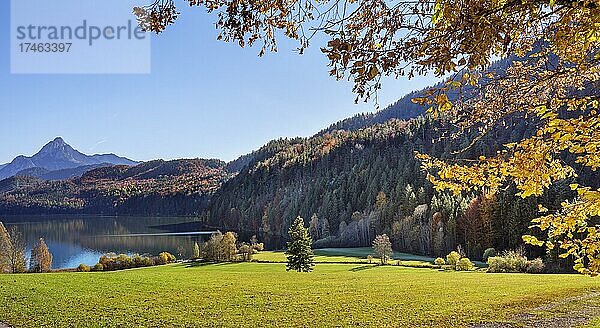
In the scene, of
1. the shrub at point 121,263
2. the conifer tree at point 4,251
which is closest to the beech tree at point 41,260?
the conifer tree at point 4,251

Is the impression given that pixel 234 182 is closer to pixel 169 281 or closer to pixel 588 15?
pixel 169 281

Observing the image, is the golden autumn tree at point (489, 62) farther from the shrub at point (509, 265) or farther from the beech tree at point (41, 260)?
the beech tree at point (41, 260)

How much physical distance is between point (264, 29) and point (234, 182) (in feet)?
483

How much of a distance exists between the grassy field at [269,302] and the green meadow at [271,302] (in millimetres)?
29

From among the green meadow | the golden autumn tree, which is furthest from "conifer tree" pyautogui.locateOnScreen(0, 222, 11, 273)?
the golden autumn tree

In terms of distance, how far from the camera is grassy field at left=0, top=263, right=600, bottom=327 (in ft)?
46.0

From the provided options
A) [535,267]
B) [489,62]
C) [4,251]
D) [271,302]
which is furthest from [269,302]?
[4,251]

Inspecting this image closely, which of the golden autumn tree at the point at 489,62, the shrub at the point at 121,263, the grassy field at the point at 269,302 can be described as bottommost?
the shrub at the point at 121,263

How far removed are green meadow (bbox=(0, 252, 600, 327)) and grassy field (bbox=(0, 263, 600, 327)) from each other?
3 centimetres

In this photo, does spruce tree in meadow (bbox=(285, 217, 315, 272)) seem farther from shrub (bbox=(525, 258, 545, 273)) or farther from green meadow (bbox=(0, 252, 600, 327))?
shrub (bbox=(525, 258, 545, 273))

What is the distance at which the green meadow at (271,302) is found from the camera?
1399cm

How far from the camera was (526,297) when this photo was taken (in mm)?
16500

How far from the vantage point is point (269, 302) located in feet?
56.3

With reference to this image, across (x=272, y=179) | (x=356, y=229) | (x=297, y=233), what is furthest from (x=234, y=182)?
(x=297, y=233)
